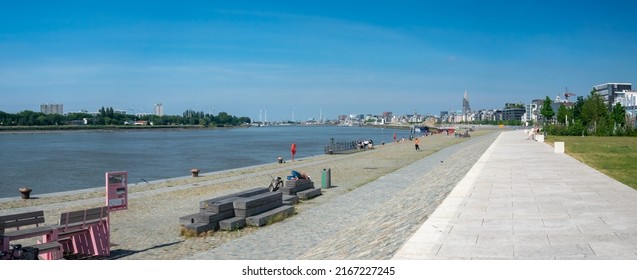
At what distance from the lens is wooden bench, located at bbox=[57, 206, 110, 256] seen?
984cm

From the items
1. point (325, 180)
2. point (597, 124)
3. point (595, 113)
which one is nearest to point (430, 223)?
point (325, 180)

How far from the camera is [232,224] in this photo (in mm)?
12344

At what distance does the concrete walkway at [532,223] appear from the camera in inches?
260

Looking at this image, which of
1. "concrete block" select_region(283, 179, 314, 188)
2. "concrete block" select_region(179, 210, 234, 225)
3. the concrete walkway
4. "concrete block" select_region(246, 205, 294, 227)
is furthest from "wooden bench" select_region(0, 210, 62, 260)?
"concrete block" select_region(283, 179, 314, 188)

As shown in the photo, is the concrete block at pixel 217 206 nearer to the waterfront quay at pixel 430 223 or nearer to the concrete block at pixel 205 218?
the concrete block at pixel 205 218

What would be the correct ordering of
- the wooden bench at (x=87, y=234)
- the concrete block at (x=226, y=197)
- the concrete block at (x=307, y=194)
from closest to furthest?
the wooden bench at (x=87, y=234), the concrete block at (x=226, y=197), the concrete block at (x=307, y=194)

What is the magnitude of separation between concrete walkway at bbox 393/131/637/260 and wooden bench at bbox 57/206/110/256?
5965 millimetres

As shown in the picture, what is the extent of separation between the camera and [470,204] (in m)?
10.5

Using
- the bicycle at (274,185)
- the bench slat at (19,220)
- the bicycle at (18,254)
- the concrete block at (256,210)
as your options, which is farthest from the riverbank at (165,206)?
the bicycle at (18,254)

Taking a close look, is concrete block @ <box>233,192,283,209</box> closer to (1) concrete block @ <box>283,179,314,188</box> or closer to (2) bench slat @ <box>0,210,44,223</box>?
(1) concrete block @ <box>283,179,314,188</box>

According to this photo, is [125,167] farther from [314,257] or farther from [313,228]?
[314,257]

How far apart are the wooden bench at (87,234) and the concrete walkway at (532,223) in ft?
19.6

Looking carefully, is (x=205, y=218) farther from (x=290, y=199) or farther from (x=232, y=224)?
(x=290, y=199)

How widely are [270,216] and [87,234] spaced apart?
14.6ft
